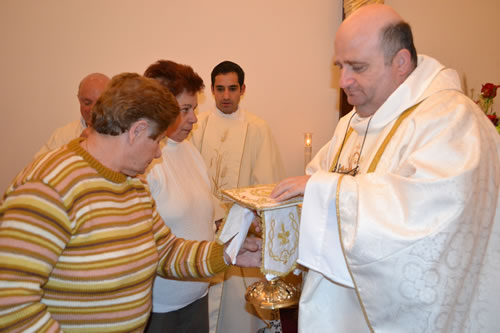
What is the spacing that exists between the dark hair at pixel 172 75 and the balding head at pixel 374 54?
85cm

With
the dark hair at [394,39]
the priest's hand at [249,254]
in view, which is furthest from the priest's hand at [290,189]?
the dark hair at [394,39]

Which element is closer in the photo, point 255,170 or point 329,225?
point 329,225

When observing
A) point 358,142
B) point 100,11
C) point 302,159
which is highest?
point 100,11

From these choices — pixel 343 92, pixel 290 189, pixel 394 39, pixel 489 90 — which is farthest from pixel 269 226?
pixel 343 92

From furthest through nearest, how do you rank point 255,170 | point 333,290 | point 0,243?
point 255,170
point 333,290
point 0,243

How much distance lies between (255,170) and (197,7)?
2059 millimetres

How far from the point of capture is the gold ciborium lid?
1991 millimetres

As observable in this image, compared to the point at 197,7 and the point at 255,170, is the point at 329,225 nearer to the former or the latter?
the point at 255,170

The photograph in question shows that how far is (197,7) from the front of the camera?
15.1ft

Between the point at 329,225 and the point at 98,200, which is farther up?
the point at 98,200

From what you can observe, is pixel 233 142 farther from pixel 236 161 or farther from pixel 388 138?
pixel 388 138

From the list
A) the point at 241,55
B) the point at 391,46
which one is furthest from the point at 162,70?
the point at 241,55

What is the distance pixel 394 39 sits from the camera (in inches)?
71.5

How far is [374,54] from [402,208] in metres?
0.72
